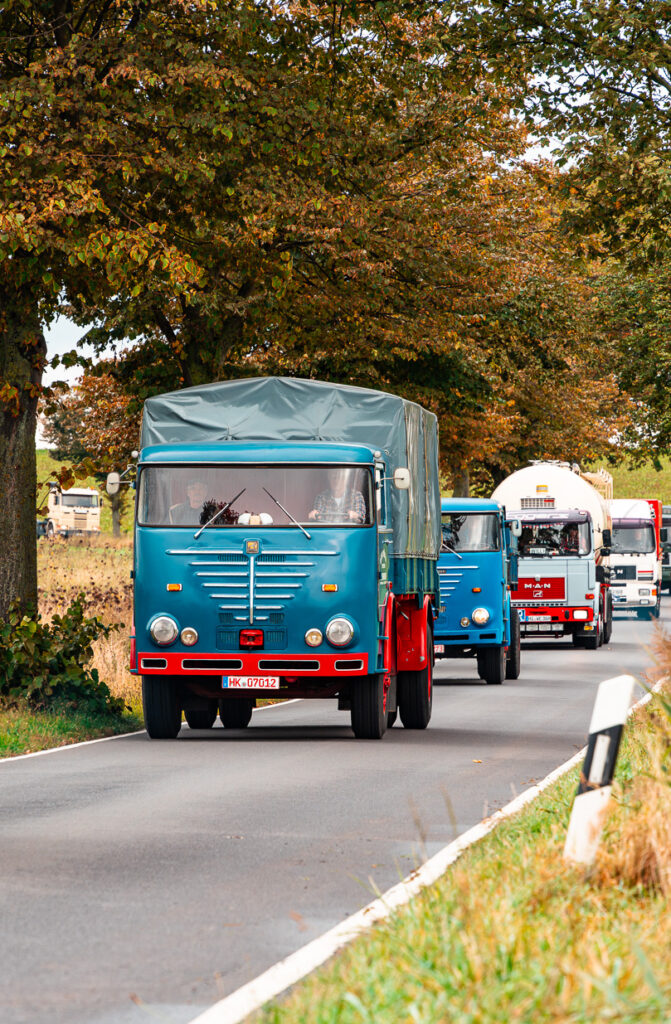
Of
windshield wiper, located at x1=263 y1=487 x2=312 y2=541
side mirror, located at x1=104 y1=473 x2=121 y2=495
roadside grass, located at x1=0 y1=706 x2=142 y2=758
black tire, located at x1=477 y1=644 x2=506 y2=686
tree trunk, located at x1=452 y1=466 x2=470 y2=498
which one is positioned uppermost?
tree trunk, located at x1=452 y1=466 x2=470 y2=498

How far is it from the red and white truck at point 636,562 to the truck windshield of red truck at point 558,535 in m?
12.5

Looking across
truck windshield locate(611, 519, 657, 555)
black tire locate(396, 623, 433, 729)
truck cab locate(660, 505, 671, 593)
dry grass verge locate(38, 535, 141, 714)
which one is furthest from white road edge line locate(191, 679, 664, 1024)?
truck cab locate(660, 505, 671, 593)

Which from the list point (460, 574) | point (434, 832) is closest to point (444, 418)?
point (460, 574)

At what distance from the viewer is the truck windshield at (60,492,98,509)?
90500mm

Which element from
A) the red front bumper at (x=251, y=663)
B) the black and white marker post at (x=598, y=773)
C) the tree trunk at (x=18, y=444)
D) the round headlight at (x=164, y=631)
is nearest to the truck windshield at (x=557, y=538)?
the tree trunk at (x=18, y=444)

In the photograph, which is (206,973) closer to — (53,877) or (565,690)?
(53,877)

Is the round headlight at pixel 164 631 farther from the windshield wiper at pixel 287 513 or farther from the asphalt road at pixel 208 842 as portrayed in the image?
the windshield wiper at pixel 287 513

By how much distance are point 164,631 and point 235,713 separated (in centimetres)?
267

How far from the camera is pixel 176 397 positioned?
18.1 meters

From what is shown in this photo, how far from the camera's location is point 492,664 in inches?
1040

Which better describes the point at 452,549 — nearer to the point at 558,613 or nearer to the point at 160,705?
the point at 558,613

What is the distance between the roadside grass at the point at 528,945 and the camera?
15.7ft

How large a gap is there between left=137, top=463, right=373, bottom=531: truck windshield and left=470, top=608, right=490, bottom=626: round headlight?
1046 centimetres

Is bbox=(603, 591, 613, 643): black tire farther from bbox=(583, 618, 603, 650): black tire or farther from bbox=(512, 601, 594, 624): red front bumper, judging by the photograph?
bbox=(512, 601, 594, 624): red front bumper
